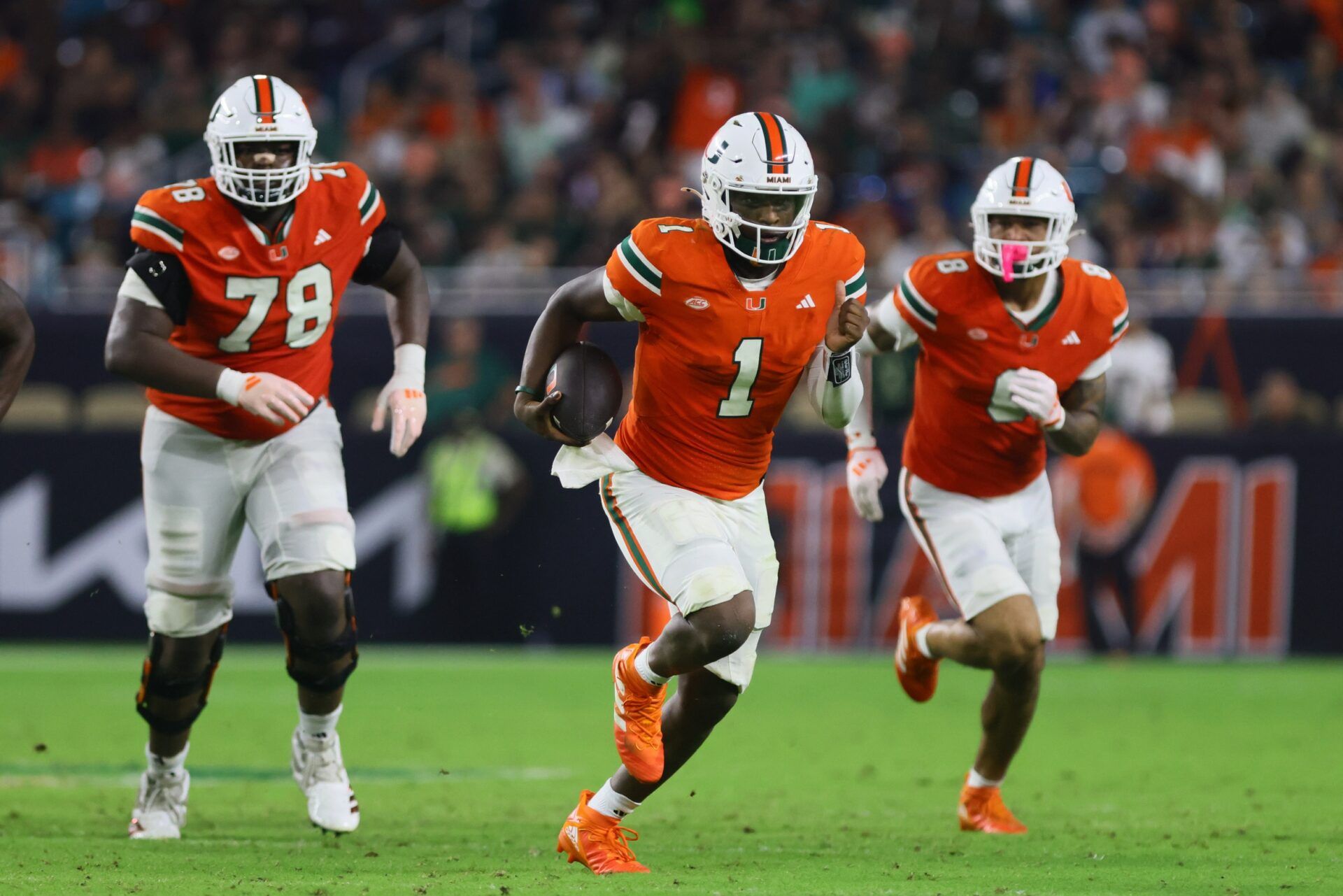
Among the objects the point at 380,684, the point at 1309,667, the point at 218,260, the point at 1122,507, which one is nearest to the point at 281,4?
the point at 380,684

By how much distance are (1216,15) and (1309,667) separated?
5.93 meters

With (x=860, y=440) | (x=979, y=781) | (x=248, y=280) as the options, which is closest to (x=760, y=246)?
(x=860, y=440)

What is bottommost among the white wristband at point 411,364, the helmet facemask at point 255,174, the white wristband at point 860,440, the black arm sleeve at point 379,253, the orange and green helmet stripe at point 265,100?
the white wristband at point 860,440

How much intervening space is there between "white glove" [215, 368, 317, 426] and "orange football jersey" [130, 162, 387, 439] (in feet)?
0.56

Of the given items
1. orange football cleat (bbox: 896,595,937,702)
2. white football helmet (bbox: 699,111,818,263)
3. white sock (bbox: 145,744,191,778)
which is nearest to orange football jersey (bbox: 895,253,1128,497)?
orange football cleat (bbox: 896,595,937,702)

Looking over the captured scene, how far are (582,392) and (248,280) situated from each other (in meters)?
1.26

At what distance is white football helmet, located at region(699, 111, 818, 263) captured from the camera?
17.4ft

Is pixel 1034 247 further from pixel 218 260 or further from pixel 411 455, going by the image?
pixel 411 455

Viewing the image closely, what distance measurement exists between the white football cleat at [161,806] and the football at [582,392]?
186cm

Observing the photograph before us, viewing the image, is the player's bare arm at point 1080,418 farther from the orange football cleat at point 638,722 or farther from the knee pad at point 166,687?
the knee pad at point 166,687

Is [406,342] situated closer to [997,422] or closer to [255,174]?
[255,174]

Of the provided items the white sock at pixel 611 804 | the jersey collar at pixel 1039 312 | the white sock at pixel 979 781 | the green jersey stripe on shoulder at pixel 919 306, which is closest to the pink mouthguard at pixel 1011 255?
the jersey collar at pixel 1039 312

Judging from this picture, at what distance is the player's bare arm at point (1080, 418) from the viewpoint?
20.2 feet

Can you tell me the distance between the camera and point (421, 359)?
20.7 ft
